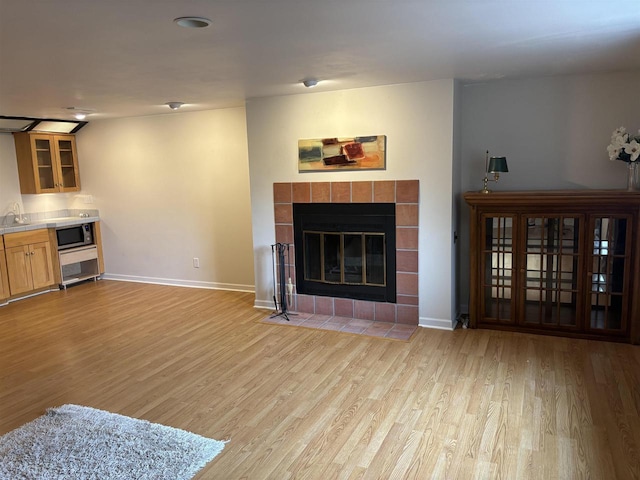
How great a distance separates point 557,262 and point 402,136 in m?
1.71

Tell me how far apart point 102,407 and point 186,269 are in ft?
10.6

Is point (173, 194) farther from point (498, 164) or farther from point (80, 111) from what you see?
point (498, 164)

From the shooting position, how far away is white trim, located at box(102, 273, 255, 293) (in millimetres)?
5934

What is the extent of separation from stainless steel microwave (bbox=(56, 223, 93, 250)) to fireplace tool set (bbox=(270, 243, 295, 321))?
10.3ft

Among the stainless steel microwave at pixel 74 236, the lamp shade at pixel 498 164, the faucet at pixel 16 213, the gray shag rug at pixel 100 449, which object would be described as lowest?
the gray shag rug at pixel 100 449

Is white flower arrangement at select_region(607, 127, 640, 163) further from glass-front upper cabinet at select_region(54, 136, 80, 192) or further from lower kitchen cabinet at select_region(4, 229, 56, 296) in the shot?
glass-front upper cabinet at select_region(54, 136, 80, 192)

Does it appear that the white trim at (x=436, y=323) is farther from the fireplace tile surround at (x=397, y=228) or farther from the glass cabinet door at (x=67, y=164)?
the glass cabinet door at (x=67, y=164)

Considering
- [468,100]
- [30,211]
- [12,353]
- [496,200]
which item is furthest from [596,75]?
[30,211]

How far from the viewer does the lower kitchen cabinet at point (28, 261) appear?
5.68 meters

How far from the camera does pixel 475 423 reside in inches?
110

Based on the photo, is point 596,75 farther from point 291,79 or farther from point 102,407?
point 102,407

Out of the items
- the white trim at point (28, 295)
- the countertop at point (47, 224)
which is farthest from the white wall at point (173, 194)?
the white trim at point (28, 295)

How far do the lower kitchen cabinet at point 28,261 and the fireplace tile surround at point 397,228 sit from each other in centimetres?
324

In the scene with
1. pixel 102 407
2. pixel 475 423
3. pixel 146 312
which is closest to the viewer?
pixel 475 423
